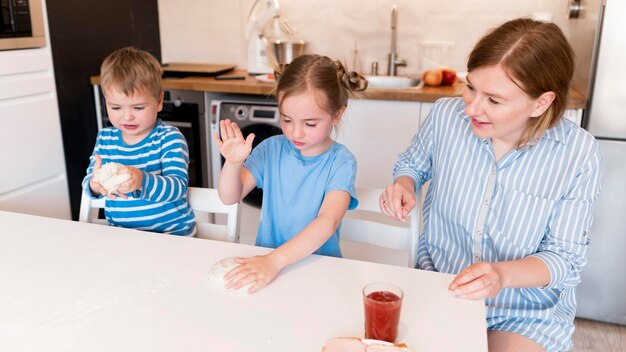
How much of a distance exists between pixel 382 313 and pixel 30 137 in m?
2.02

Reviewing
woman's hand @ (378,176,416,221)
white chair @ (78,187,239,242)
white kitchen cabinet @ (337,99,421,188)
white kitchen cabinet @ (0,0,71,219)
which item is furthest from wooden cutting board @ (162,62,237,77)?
woman's hand @ (378,176,416,221)

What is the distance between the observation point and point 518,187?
1207 mm

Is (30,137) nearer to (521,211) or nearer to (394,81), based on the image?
(394,81)

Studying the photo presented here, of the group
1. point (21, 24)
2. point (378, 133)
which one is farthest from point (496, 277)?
point (21, 24)

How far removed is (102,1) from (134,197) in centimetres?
167

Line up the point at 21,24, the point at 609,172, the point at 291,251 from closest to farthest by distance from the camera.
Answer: the point at 291,251, the point at 609,172, the point at 21,24

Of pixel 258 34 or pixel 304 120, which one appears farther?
pixel 258 34

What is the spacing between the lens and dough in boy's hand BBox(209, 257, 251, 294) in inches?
38.1

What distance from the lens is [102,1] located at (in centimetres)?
266

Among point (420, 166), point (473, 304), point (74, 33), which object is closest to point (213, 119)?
point (74, 33)

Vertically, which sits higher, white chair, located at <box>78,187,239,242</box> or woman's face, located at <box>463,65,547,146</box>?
woman's face, located at <box>463,65,547,146</box>

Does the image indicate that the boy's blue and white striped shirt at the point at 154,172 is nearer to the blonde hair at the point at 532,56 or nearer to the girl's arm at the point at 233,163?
the girl's arm at the point at 233,163

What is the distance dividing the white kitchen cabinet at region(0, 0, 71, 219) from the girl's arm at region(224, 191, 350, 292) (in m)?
1.59

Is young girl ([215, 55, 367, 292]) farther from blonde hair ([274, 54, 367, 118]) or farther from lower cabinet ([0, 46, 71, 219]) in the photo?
lower cabinet ([0, 46, 71, 219])
